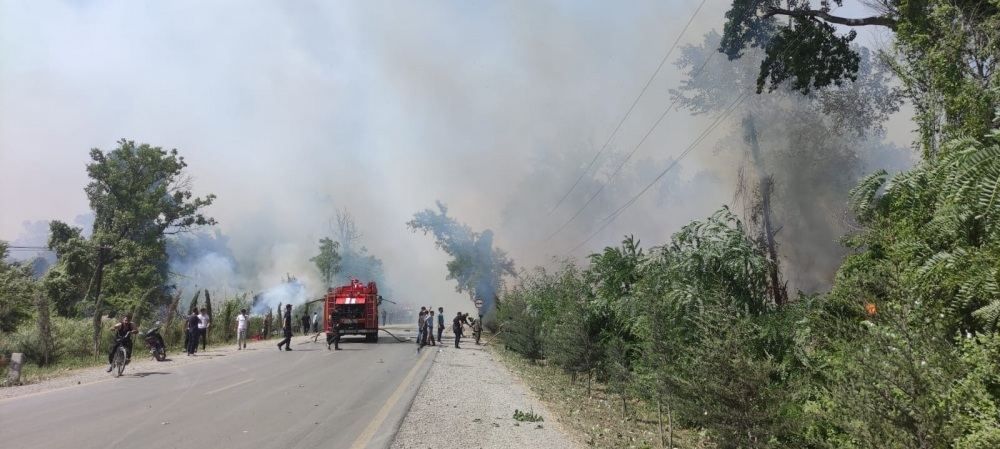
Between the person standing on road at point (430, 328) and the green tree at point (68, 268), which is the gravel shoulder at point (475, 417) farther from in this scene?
the green tree at point (68, 268)

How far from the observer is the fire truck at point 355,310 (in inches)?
1012

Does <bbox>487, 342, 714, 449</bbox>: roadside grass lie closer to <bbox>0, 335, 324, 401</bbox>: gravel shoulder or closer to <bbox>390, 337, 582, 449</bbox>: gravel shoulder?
<bbox>390, 337, 582, 449</bbox>: gravel shoulder

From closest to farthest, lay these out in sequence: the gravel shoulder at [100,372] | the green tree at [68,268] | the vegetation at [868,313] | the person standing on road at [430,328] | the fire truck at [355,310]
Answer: the vegetation at [868,313] < the gravel shoulder at [100,372] < the person standing on road at [430,328] < the fire truck at [355,310] < the green tree at [68,268]

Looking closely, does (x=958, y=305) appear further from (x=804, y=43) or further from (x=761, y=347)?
(x=804, y=43)

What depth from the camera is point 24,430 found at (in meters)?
6.88

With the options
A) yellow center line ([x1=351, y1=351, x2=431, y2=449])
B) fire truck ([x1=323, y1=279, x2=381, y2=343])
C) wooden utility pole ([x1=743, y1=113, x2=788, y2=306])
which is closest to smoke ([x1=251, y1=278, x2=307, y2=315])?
fire truck ([x1=323, y1=279, x2=381, y2=343])

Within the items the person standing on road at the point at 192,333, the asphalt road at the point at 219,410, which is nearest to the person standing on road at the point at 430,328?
the person standing on road at the point at 192,333

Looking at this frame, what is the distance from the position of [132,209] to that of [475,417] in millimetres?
41331

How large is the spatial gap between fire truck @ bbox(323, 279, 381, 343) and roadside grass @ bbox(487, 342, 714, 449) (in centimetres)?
1259

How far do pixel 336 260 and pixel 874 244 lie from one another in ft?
207

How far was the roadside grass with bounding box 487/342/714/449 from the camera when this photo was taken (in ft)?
25.0

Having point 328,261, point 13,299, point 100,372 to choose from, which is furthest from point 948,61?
point 328,261

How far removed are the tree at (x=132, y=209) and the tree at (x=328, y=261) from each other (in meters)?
21.8

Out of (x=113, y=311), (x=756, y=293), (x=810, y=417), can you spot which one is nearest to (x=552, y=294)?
(x=756, y=293)
